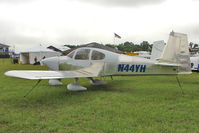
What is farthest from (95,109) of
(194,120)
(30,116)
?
(194,120)

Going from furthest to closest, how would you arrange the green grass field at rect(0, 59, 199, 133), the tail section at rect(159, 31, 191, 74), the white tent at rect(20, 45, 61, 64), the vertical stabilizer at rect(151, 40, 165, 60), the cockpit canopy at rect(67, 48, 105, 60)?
1. the white tent at rect(20, 45, 61, 64)
2. the vertical stabilizer at rect(151, 40, 165, 60)
3. the cockpit canopy at rect(67, 48, 105, 60)
4. the tail section at rect(159, 31, 191, 74)
5. the green grass field at rect(0, 59, 199, 133)

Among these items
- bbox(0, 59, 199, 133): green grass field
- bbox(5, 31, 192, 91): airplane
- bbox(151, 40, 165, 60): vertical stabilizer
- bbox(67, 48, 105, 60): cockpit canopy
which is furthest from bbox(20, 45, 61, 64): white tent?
bbox(0, 59, 199, 133): green grass field

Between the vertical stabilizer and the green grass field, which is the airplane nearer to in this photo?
the green grass field

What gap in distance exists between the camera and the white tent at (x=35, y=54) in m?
26.4

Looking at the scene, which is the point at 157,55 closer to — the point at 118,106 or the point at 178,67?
the point at 178,67

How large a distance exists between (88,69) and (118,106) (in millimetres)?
2805

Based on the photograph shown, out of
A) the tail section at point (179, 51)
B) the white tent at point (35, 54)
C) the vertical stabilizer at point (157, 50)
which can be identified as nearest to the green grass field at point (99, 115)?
the tail section at point (179, 51)

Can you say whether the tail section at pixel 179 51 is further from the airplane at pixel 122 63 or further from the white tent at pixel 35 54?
the white tent at pixel 35 54

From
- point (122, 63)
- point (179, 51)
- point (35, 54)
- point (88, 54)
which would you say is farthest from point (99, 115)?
point (35, 54)

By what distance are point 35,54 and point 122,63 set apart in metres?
23.5

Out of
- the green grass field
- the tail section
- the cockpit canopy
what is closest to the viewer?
the green grass field

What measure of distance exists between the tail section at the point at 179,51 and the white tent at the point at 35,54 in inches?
891

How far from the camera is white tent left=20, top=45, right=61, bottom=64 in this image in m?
26.4

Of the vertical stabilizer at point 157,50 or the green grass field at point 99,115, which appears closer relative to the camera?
the green grass field at point 99,115
